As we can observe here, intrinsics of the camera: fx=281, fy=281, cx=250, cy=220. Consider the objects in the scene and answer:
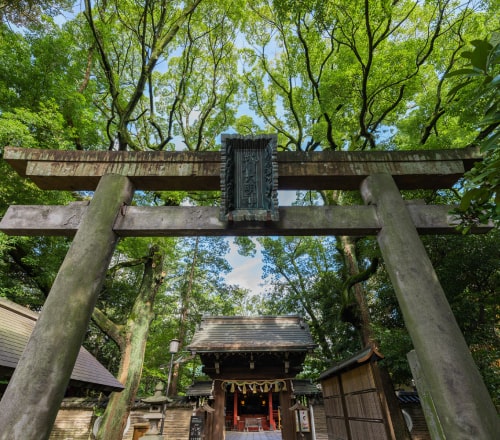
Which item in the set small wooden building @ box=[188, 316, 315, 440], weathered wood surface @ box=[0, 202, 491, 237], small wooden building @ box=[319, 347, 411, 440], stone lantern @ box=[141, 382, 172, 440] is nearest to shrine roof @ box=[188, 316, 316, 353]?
small wooden building @ box=[188, 316, 315, 440]

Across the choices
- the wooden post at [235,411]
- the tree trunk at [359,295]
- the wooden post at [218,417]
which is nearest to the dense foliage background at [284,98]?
the tree trunk at [359,295]

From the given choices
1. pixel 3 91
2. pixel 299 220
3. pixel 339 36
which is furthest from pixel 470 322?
pixel 3 91

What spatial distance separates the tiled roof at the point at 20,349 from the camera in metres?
4.70

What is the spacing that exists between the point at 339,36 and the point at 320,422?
1383cm

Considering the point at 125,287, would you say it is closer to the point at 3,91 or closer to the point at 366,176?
the point at 3,91

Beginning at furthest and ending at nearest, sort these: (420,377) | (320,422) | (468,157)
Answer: (320,422)
(468,157)
(420,377)

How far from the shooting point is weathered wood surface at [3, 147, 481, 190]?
3650 mm

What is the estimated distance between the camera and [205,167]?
376 cm

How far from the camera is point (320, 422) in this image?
11.0m

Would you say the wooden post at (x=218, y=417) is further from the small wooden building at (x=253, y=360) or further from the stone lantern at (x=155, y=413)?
the stone lantern at (x=155, y=413)

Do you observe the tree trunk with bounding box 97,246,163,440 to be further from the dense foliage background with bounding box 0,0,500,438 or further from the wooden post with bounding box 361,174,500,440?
the wooden post with bounding box 361,174,500,440

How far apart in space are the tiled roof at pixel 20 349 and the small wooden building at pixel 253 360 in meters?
3.03

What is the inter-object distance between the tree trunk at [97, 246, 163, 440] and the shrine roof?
2.05m

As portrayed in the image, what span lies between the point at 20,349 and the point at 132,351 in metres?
5.32
